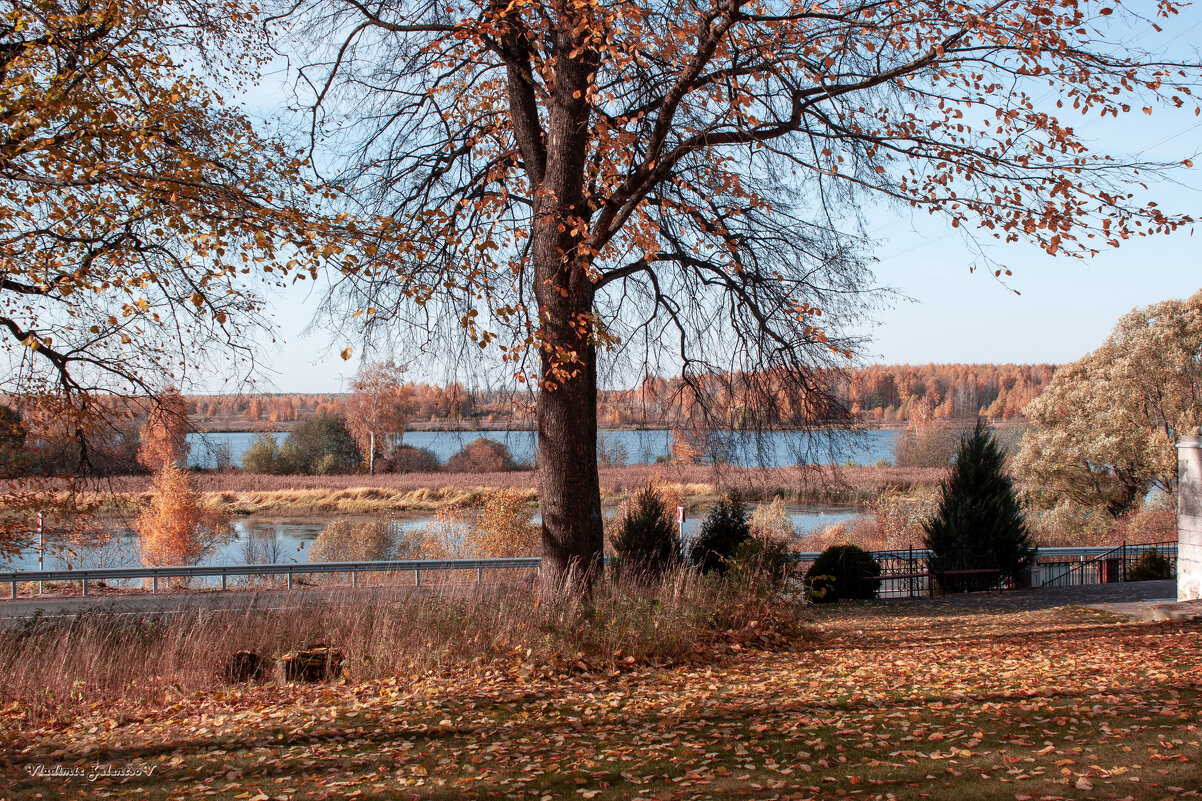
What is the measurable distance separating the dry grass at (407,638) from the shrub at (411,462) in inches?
2152

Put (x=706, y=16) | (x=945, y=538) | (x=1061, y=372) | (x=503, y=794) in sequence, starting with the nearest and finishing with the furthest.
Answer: (x=503, y=794), (x=706, y=16), (x=945, y=538), (x=1061, y=372)

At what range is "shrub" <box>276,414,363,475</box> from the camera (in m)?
62.1

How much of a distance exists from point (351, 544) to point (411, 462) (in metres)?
32.9

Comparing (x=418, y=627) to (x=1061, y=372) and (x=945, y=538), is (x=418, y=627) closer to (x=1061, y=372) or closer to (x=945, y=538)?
(x=945, y=538)

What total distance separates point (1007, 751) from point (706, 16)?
6275 millimetres

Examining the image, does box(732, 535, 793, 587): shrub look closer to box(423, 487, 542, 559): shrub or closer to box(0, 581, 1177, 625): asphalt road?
box(0, 581, 1177, 625): asphalt road

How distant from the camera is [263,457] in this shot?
6069cm

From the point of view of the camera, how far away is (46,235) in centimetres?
856

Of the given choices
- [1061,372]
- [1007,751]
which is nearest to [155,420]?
[1007,751]

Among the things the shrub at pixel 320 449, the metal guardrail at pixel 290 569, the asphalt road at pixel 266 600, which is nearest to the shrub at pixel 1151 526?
the metal guardrail at pixel 290 569

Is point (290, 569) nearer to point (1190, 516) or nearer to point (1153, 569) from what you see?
point (1190, 516)

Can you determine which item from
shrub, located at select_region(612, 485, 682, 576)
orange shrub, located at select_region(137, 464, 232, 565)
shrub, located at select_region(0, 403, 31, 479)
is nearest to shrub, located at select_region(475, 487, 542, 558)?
orange shrub, located at select_region(137, 464, 232, 565)

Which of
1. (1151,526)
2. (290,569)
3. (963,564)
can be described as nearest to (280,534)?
(290,569)

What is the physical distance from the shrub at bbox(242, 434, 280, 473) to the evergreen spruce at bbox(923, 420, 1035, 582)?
53176 mm
